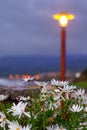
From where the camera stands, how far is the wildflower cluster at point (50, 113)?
2.76 meters

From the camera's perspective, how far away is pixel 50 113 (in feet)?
9.34

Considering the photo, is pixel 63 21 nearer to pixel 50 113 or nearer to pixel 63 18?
pixel 63 18

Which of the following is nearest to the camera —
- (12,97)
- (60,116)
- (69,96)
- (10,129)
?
(10,129)

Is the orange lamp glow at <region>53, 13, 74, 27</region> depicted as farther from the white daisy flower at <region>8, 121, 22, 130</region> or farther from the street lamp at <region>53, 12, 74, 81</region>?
the white daisy flower at <region>8, 121, 22, 130</region>

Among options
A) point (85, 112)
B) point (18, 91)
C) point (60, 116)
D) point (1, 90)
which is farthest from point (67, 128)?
point (18, 91)

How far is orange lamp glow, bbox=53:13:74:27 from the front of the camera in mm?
13502

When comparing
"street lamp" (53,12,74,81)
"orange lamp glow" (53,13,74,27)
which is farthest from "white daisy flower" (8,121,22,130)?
"orange lamp glow" (53,13,74,27)

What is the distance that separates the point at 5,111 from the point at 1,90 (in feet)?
5.74

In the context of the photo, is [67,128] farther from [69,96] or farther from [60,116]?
[69,96]

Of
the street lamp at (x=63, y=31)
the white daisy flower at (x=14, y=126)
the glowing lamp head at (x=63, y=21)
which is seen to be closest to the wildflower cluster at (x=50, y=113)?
the white daisy flower at (x=14, y=126)

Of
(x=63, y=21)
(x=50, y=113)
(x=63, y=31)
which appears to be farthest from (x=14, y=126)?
(x=63, y=21)

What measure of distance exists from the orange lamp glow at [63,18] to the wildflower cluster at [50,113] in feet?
34.1

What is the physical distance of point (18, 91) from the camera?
5207mm

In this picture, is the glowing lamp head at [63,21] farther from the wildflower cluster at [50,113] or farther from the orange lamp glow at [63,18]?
the wildflower cluster at [50,113]
